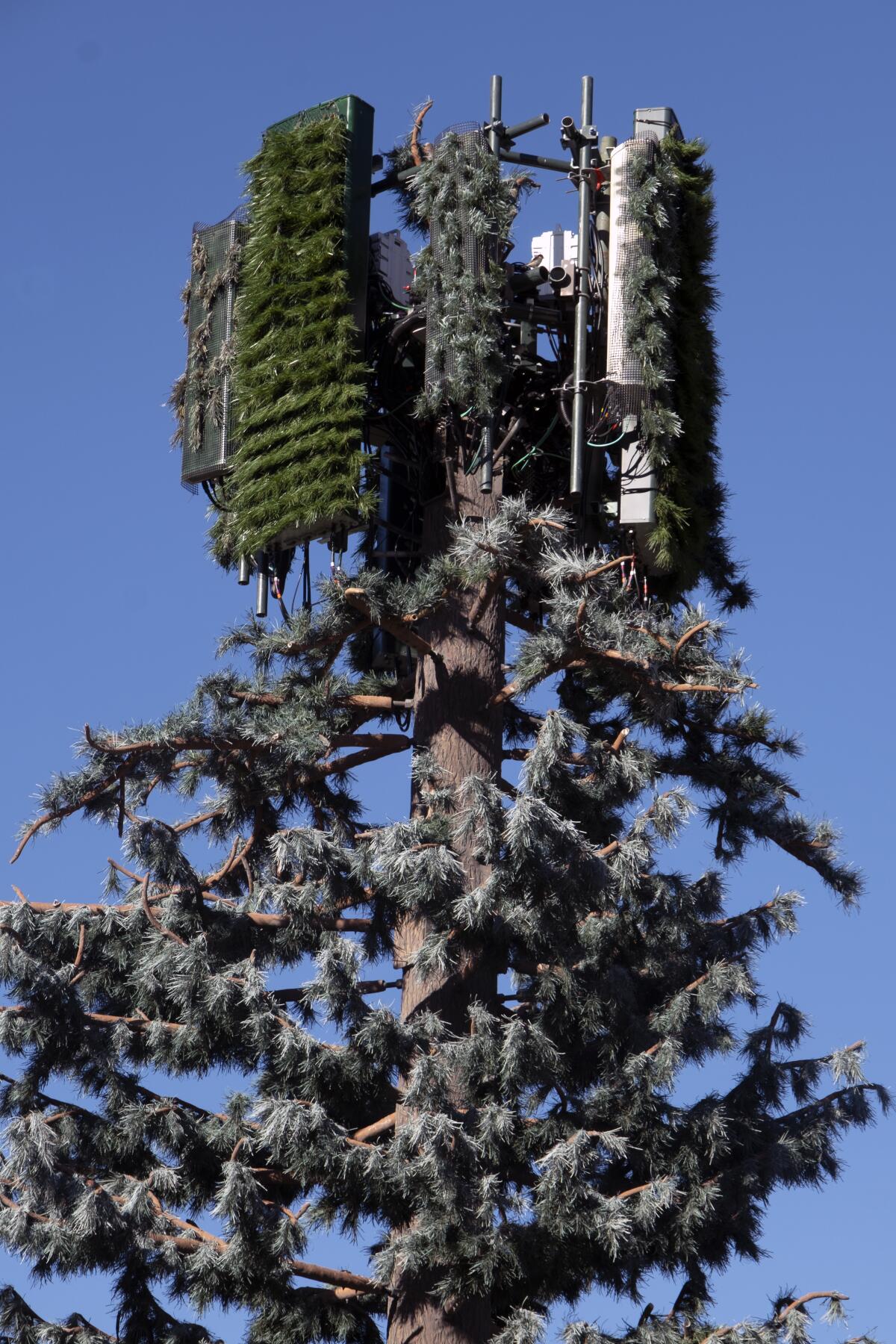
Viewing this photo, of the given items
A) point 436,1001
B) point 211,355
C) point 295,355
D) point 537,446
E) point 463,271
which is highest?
point 211,355

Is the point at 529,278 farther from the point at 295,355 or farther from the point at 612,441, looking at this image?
the point at 295,355

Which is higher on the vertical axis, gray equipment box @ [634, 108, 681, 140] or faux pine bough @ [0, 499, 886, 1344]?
gray equipment box @ [634, 108, 681, 140]

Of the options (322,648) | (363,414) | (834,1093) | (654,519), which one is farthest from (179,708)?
(834,1093)

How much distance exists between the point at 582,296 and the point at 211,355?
2.59 metres

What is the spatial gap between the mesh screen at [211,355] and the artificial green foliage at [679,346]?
2.73 meters

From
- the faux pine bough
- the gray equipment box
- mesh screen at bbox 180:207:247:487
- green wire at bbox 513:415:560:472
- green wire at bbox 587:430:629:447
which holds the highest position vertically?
the gray equipment box

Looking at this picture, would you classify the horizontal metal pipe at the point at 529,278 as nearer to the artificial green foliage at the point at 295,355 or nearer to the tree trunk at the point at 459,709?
the artificial green foliage at the point at 295,355

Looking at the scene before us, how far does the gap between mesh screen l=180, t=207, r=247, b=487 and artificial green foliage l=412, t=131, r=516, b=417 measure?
4.70ft

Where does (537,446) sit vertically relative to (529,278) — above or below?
below

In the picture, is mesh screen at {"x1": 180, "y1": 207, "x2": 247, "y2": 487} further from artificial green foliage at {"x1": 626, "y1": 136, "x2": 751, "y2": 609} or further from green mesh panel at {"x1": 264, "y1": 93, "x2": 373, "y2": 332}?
artificial green foliage at {"x1": 626, "y1": 136, "x2": 751, "y2": 609}

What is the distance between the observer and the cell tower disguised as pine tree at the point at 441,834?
15523 mm

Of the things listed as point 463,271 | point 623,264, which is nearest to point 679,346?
point 623,264

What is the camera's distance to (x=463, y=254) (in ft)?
55.7

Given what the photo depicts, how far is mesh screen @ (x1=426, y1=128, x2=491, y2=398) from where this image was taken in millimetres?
16766
